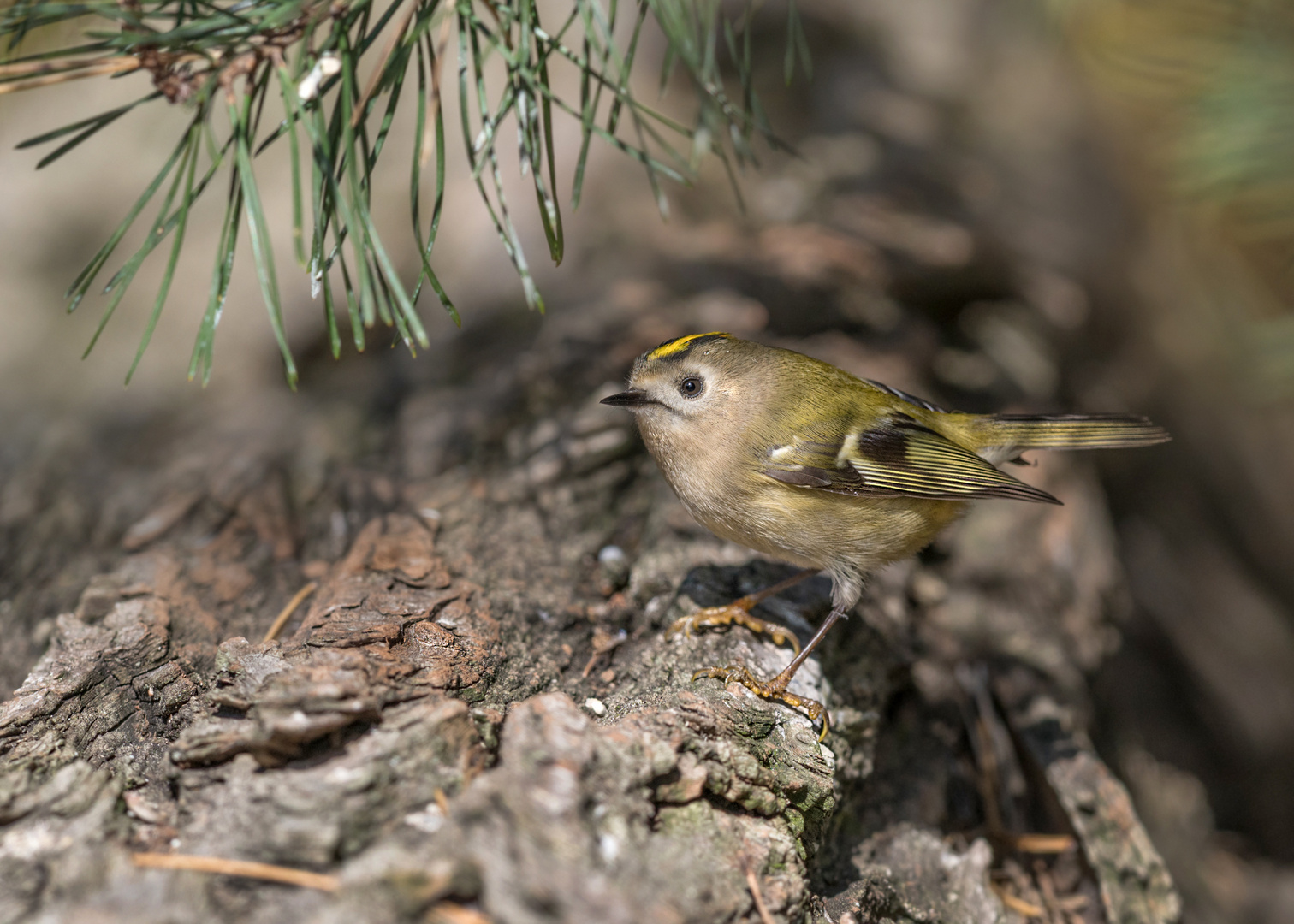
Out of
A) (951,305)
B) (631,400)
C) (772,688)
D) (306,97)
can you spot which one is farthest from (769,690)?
(951,305)

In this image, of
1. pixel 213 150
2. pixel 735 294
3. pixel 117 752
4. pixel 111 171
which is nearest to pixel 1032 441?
pixel 735 294

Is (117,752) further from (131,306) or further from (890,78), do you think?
(890,78)

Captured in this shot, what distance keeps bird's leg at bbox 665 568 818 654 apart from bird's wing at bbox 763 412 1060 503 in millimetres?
325

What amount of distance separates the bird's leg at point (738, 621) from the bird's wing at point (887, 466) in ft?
1.07

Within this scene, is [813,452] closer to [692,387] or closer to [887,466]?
[887,466]

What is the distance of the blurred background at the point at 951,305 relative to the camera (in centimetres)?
287

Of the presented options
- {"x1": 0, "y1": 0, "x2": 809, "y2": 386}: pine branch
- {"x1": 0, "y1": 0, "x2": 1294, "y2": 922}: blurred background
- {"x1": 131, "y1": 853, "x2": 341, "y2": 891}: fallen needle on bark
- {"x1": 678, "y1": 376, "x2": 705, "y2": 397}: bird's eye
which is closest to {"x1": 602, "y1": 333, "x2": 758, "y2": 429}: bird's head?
{"x1": 678, "y1": 376, "x2": 705, "y2": 397}: bird's eye

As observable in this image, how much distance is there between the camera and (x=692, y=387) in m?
2.28

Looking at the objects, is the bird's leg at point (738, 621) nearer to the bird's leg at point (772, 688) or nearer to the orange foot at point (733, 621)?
the orange foot at point (733, 621)

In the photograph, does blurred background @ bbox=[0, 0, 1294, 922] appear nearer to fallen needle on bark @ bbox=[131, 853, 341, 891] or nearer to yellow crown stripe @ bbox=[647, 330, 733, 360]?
yellow crown stripe @ bbox=[647, 330, 733, 360]

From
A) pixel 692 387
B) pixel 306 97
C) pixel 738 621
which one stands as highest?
pixel 306 97

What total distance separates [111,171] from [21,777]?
10.3 feet

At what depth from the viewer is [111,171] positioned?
3633 mm

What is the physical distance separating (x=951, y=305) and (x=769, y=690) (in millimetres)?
1956
